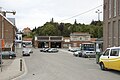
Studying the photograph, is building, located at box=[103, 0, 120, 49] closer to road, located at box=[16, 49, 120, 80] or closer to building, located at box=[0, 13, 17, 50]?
road, located at box=[16, 49, 120, 80]

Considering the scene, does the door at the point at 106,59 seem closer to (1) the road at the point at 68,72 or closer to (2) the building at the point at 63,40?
(1) the road at the point at 68,72

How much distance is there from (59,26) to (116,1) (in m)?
114

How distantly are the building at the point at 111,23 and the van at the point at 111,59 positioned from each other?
18415 mm

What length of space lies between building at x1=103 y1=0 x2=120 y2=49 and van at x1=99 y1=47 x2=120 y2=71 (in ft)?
60.4

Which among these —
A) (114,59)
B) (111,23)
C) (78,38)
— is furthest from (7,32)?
(78,38)

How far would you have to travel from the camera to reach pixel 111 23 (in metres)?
43.9

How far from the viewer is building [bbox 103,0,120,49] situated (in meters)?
41.1

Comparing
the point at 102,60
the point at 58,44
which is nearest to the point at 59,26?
the point at 58,44

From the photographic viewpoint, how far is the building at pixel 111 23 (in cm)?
4106

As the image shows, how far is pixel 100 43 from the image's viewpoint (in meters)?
67.5

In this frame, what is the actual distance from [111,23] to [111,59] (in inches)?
933

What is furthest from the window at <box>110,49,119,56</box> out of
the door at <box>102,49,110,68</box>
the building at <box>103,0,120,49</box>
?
the building at <box>103,0,120,49</box>

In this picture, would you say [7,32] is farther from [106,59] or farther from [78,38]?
[78,38]

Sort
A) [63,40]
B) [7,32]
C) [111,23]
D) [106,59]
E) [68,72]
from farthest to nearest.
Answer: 1. [63,40]
2. [7,32]
3. [111,23]
4. [106,59]
5. [68,72]
